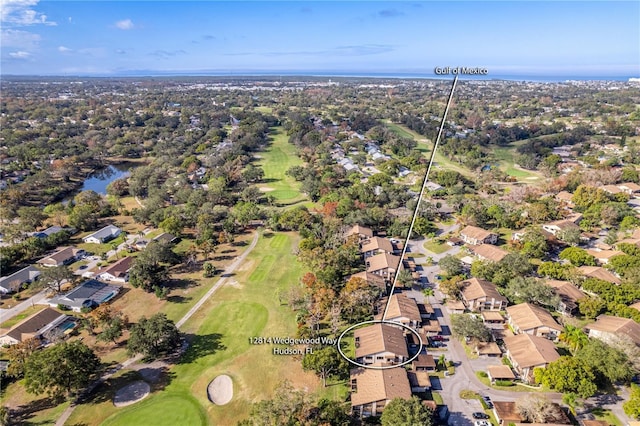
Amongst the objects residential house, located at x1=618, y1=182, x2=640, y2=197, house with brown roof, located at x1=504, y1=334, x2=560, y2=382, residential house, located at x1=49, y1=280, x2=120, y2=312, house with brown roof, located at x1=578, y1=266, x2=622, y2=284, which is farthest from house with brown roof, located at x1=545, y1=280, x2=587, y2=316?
residential house, located at x1=49, y1=280, x2=120, y2=312

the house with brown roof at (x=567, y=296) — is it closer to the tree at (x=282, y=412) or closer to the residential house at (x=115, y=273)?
the tree at (x=282, y=412)

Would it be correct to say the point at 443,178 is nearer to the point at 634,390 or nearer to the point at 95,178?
the point at 634,390

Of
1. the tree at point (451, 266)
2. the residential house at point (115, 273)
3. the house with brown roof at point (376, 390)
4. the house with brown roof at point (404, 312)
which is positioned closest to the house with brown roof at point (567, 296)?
the tree at point (451, 266)

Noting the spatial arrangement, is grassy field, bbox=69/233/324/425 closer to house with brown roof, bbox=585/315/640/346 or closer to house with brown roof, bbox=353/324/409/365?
house with brown roof, bbox=353/324/409/365

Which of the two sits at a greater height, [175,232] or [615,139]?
[615,139]

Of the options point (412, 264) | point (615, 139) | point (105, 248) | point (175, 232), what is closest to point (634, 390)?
point (412, 264)

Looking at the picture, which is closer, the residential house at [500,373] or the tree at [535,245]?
the residential house at [500,373]
